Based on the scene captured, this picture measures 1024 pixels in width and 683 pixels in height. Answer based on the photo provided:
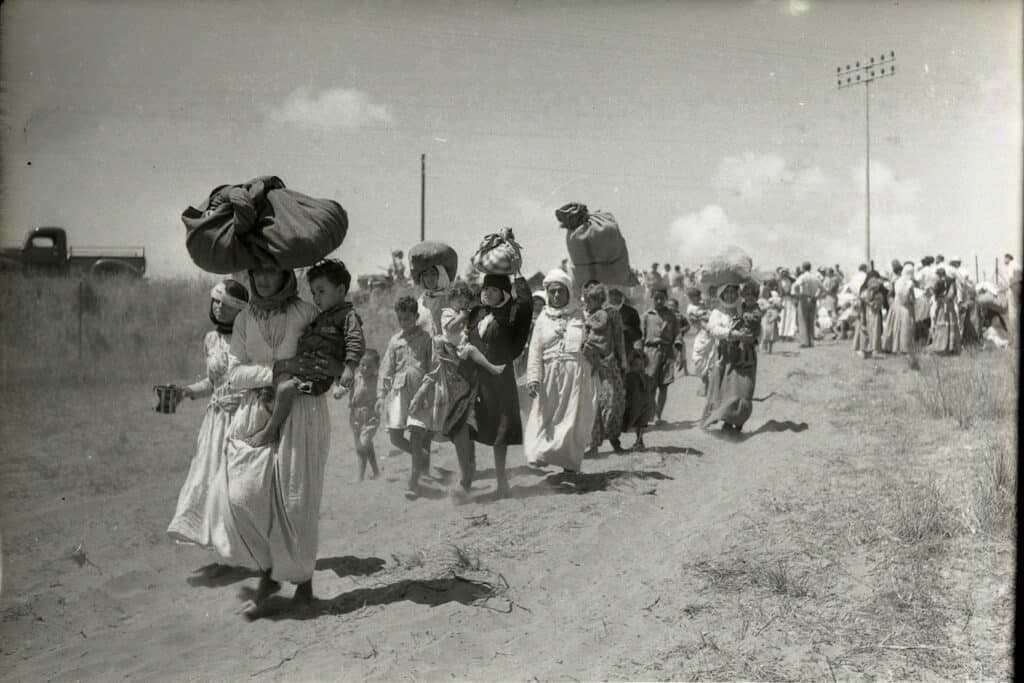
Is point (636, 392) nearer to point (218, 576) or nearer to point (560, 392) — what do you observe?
point (560, 392)

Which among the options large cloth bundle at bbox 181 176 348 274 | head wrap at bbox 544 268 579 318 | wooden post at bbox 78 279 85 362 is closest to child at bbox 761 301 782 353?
head wrap at bbox 544 268 579 318

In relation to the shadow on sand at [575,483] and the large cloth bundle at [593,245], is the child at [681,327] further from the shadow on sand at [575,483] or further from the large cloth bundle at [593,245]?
the large cloth bundle at [593,245]

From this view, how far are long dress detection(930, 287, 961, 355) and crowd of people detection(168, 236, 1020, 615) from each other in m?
1.63

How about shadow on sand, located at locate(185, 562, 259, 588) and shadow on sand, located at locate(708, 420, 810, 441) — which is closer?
shadow on sand, located at locate(185, 562, 259, 588)

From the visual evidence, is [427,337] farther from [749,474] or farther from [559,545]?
[749,474]

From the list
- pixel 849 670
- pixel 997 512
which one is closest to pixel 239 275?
pixel 849 670

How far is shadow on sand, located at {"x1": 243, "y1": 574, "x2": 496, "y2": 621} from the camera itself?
4.80m

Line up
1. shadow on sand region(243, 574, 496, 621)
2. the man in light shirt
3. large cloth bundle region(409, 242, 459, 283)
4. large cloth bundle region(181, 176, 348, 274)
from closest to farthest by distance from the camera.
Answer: large cloth bundle region(181, 176, 348, 274), shadow on sand region(243, 574, 496, 621), large cloth bundle region(409, 242, 459, 283), the man in light shirt

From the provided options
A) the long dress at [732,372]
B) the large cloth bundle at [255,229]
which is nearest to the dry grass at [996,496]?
the long dress at [732,372]

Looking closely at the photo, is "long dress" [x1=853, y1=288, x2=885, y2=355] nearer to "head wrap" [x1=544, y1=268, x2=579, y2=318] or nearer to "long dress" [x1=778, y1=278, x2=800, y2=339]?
"long dress" [x1=778, y1=278, x2=800, y2=339]

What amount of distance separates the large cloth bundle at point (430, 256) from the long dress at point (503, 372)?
47 cm

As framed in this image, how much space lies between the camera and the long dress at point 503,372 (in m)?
6.87

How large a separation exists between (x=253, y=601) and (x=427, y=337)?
2873mm

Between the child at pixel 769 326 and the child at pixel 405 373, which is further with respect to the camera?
the child at pixel 769 326
